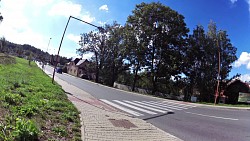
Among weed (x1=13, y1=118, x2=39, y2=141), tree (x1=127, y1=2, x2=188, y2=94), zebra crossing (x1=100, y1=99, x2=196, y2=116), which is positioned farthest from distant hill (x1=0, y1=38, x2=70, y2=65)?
weed (x1=13, y1=118, x2=39, y2=141)

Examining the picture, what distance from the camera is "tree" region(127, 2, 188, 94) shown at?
1639 inches

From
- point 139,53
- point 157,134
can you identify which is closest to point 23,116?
point 157,134

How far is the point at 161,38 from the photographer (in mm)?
41844

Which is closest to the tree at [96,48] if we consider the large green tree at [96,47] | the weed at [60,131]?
the large green tree at [96,47]

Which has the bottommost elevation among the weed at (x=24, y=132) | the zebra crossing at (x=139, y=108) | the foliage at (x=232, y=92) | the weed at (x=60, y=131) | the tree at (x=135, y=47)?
the zebra crossing at (x=139, y=108)

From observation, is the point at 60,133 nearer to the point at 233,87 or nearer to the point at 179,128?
the point at 179,128

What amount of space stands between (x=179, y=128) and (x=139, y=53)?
3194cm

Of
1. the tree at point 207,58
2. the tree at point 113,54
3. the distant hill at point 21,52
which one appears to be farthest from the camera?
the distant hill at point 21,52

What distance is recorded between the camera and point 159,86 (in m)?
46.4

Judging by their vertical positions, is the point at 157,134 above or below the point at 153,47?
below

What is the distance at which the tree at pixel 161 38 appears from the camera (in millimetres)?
41625

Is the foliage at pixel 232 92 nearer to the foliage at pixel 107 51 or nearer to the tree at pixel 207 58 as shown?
the tree at pixel 207 58

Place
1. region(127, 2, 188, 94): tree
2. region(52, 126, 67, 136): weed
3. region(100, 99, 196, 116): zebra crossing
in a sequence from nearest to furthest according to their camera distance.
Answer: region(52, 126, 67, 136): weed < region(100, 99, 196, 116): zebra crossing < region(127, 2, 188, 94): tree

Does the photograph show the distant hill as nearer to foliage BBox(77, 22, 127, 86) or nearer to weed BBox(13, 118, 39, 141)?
foliage BBox(77, 22, 127, 86)
